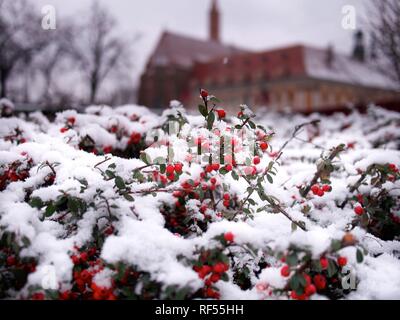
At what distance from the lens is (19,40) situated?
20.2m

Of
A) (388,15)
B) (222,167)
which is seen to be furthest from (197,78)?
(222,167)

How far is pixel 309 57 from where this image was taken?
37.2 meters

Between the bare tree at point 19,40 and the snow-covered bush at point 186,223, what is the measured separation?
18.2 meters

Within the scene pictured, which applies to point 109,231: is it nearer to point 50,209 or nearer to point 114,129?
point 50,209

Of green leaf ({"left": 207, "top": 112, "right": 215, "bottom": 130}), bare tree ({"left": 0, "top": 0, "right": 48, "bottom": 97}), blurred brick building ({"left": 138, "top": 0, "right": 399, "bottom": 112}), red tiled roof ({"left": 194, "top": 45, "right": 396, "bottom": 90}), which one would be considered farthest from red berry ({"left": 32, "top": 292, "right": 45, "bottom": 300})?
blurred brick building ({"left": 138, "top": 0, "right": 399, "bottom": 112})

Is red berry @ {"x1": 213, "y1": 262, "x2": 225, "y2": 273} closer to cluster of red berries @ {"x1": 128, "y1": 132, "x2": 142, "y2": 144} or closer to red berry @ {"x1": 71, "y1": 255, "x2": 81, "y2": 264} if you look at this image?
red berry @ {"x1": 71, "y1": 255, "x2": 81, "y2": 264}

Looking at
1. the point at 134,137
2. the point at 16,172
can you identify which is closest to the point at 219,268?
the point at 16,172

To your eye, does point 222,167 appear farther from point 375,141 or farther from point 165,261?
point 375,141

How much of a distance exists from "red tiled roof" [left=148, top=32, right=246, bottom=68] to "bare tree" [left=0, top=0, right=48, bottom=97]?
24732 mm

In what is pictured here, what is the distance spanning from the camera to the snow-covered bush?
5.40 ft

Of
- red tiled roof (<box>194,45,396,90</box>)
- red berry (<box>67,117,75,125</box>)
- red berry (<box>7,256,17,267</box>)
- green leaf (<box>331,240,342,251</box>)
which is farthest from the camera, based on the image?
red tiled roof (<box>194,45,396,90</box>)

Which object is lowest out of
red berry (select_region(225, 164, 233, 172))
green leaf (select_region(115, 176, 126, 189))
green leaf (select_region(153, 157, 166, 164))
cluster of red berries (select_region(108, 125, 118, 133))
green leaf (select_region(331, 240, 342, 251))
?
green leaf (select_region(331, 240, 342, 251))

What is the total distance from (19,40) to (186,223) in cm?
2163

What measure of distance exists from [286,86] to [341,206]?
37.3m
